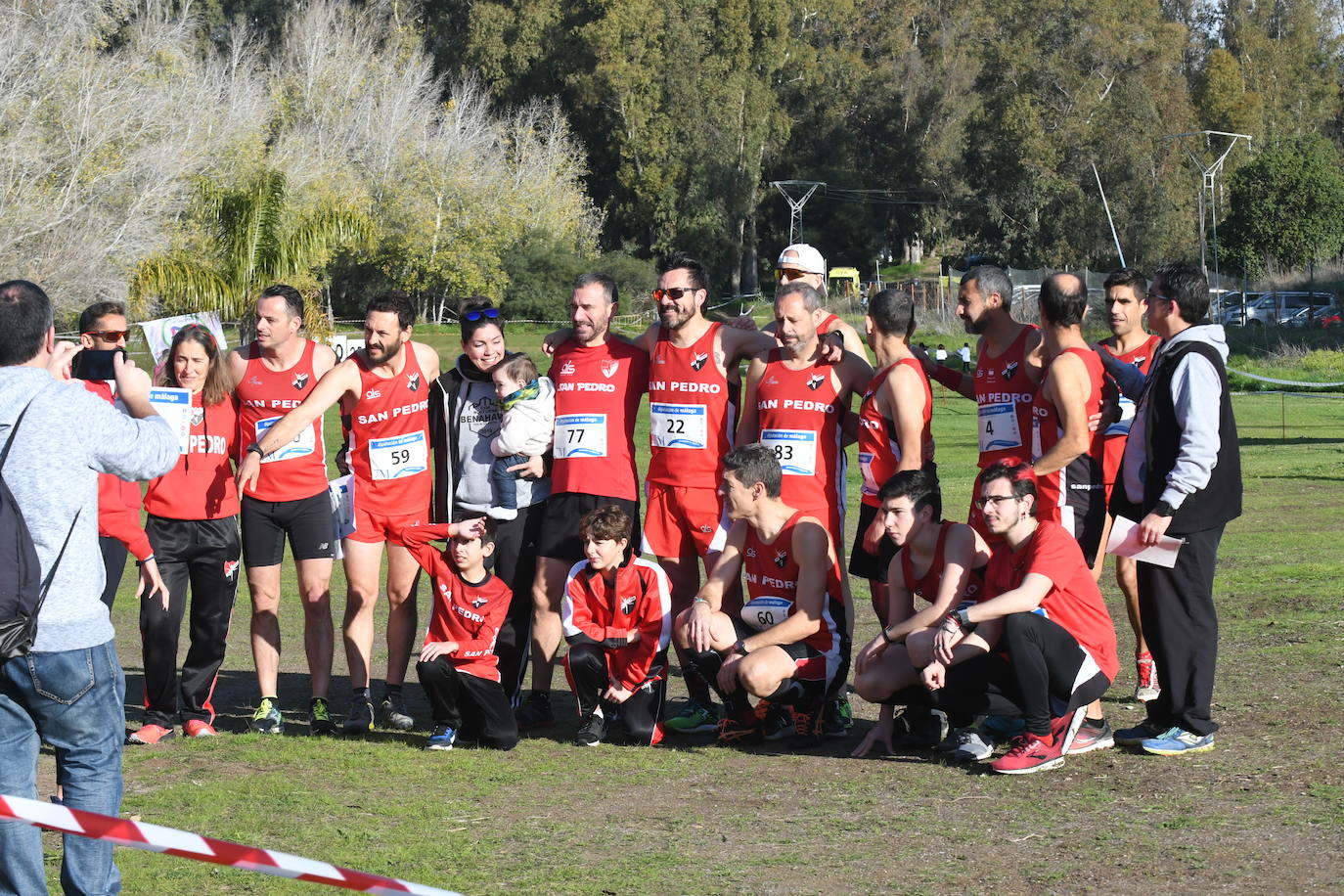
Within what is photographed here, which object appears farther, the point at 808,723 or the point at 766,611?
the point at 766,611

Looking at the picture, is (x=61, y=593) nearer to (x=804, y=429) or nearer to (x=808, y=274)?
(x=804, y=429)

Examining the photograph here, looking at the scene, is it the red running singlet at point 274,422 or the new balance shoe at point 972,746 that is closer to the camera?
the new balance shoe at point 972,746

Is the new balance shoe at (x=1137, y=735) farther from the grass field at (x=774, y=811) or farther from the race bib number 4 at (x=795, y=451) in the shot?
the race bib number 4 at (x=795, y=451)

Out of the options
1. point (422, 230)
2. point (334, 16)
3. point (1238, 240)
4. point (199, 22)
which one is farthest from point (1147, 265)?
point (199, 22)

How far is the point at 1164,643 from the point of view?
19.9 feet

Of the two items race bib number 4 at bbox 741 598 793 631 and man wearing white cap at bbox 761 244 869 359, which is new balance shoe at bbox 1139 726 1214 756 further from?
man wearing white cap at bbox 761 244 869 359

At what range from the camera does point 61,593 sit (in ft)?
13.0

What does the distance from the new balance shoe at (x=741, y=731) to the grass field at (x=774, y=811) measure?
0.12 meters

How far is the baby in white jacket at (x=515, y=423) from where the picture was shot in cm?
698

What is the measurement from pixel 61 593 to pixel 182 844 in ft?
3.01

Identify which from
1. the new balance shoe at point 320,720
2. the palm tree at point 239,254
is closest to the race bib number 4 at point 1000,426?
the new balance shoe at point 320,720

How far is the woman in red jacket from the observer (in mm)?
6941

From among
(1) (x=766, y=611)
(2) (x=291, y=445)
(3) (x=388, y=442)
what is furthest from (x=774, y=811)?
(2) (x=291, y=445)

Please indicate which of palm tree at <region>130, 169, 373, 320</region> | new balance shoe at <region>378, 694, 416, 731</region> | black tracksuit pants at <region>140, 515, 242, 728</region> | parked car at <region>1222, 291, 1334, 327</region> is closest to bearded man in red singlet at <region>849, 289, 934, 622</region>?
new balance shoe at <region>378, 694, 416, 731</region>
